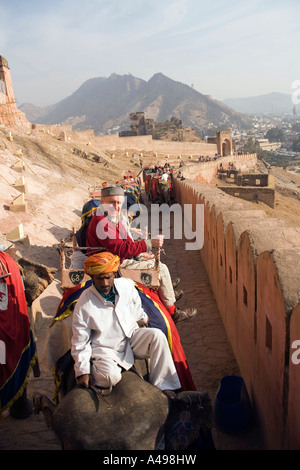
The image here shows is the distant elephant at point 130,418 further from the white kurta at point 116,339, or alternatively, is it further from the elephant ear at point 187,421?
the white kurta at point 116,339

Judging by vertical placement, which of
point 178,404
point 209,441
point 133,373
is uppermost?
point 133,373

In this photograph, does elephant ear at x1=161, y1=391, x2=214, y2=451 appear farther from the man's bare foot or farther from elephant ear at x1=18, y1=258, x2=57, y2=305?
elephant ear at x1=18, y1=258, x2=57, y2=305

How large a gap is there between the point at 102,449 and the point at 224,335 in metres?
3.75

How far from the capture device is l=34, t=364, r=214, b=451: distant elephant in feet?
8.21

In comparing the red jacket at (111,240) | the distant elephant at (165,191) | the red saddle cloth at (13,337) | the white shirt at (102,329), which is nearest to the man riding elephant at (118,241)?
the red jacket at (111,240)

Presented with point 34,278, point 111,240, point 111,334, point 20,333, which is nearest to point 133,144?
point 111,240

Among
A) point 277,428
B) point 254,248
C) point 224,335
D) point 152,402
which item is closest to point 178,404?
point 152,402

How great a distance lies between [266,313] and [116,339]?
1.17 m

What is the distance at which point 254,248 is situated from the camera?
3.95 m

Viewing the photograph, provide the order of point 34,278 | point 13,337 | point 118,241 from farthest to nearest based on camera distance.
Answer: point 118,241, point 34,278, point 13,337

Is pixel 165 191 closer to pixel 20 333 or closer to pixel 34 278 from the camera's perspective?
pixel 34 278

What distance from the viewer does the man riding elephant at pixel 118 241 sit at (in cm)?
468

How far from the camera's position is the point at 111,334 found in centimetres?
316
